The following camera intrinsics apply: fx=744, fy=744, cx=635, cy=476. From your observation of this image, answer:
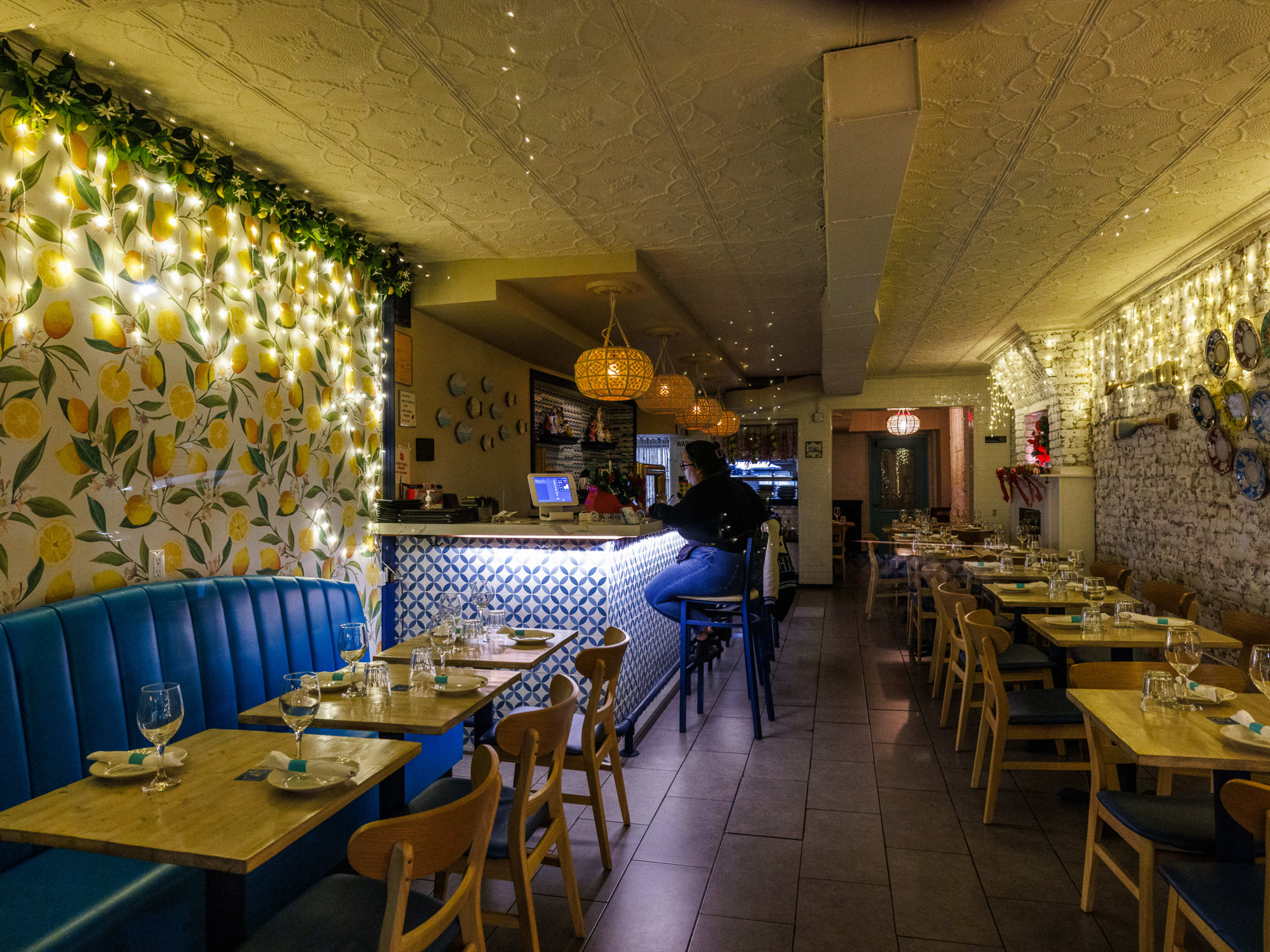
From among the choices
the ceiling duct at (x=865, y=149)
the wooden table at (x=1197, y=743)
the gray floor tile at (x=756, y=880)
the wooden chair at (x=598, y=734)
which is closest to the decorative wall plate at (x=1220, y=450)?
the ceiling duct at (x=865, y=149)

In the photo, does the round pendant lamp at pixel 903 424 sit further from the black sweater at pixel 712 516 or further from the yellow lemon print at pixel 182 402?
the yellow lemon print at pixel 182 402

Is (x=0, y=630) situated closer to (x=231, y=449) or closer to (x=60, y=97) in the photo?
(x=231, y=449)

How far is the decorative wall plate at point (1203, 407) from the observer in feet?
15.9

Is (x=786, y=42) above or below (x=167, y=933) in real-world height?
above

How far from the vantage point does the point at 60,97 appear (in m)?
2.76

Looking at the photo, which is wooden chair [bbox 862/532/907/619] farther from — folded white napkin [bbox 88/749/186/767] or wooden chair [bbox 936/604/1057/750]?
folded white napkin [bbox 88/749/186/767]

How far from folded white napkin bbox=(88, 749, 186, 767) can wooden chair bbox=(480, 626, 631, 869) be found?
40.2 inches

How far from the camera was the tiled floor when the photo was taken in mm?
2600

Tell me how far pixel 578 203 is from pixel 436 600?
2.67 m

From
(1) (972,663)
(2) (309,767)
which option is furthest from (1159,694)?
(2) (309,767)

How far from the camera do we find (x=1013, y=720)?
3.51 m

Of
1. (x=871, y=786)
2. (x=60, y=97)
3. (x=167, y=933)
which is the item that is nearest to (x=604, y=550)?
(x=871, y=786)

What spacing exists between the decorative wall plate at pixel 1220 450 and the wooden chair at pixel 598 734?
410cm

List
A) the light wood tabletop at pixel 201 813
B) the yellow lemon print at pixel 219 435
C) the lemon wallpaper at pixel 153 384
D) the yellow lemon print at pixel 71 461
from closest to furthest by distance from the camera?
the light wood tabletop at pixel 201 813 < the lemon wallpaper at pixel 153 384 < the yellow lemon print at pixel 71 461 < the yellow lemon print at pixel 219 435
